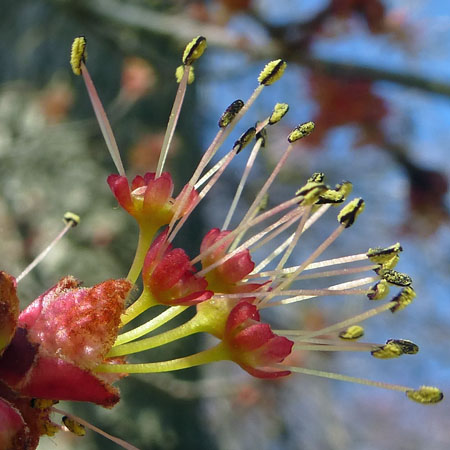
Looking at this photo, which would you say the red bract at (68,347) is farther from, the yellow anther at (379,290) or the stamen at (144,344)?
the yellow anther at (379,290)

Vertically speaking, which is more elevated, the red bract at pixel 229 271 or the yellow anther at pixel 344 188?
the yellow anther at pixel 344 188

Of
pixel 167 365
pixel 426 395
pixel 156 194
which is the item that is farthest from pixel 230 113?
pixel 426 395

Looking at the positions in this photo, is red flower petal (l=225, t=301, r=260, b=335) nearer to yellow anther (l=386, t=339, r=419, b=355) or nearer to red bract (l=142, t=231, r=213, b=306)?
red bract (l=142, t=231, r=213, b=306)

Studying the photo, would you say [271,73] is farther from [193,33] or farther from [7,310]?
[193,33]

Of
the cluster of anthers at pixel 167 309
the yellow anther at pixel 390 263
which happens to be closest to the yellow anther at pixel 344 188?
the cluster of anthers at pixel 167 309

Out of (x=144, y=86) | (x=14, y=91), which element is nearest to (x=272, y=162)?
(x=144, y=86)

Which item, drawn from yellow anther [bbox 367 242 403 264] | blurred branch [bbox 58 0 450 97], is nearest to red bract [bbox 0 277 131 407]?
yellow anther [bbox 367 242 403 264]
